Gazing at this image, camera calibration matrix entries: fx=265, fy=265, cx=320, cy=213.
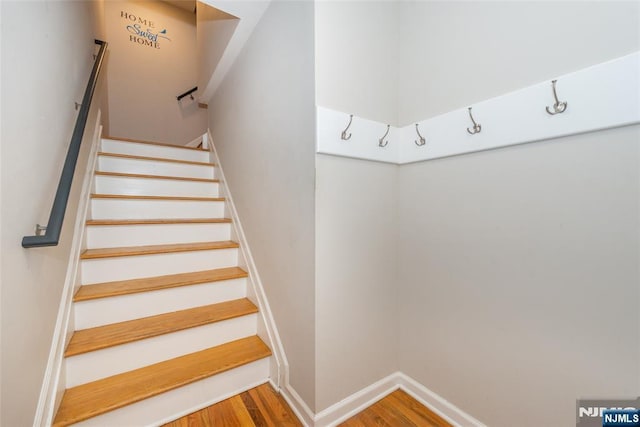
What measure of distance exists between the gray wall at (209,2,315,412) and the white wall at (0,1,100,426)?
0.96 metres

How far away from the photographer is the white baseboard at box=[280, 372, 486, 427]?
1.22m

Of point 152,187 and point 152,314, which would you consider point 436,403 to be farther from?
point 152,187

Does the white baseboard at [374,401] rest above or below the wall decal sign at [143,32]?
below

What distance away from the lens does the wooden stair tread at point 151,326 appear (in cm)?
125

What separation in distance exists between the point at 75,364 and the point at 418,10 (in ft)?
7.71

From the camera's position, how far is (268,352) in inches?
59.0

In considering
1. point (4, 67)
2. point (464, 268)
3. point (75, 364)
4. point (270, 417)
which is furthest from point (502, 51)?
point (75, 364)

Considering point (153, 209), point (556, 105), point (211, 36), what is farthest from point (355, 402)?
point (211, 36)

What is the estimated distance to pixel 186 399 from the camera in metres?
1.29

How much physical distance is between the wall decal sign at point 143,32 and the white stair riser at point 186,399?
14.1 ft

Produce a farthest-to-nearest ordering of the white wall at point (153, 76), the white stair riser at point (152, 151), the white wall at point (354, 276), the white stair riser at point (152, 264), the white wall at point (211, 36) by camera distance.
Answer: the white wall at point (153, 76) → the white stair riser at point (152, 151) → the white wall at point (211, 36) → the white stair riser at point (152, 264) → the white wall at point (354, 276)

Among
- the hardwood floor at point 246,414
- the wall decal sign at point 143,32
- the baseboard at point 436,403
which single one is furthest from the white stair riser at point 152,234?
the wall decal sign at point 143,32

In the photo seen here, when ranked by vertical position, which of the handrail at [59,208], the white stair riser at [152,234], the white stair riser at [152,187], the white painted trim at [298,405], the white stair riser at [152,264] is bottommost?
the white painted trim at [298,405]

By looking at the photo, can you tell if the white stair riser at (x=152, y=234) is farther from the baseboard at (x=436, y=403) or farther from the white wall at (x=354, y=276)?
the baseboard at (x=436, y=403)
